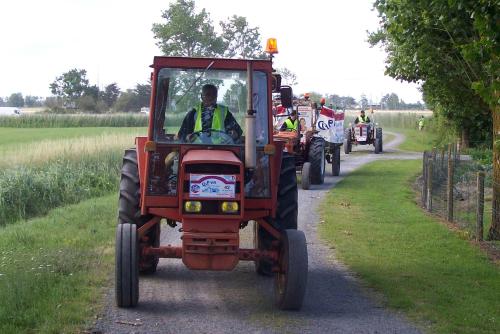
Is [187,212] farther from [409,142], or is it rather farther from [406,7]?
[409,142]

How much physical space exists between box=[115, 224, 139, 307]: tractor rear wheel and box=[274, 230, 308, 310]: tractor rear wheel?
1.41 meters

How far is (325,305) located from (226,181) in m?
1.71

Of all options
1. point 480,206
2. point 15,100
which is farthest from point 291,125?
point 15,100

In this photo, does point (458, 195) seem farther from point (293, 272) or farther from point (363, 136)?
point (363, 136)

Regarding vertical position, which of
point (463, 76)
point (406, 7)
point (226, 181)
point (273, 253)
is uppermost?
point (406, 7)

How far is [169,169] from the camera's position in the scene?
26.0 feet

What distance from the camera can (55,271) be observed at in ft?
29.9

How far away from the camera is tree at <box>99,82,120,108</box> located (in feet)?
273

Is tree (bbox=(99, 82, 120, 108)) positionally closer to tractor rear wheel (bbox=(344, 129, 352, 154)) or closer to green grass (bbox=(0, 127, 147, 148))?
green grass (bbox=(0, 127, 147, 148))

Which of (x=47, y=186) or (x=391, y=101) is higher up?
(x=391, y=101)

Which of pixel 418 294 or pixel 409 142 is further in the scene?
pixel 409 142

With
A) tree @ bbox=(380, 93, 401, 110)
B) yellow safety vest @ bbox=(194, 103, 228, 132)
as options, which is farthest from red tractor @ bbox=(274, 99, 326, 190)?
tree @ bbox=(380, 93, 401, 110)

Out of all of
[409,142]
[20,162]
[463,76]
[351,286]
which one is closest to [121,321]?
[351,286]

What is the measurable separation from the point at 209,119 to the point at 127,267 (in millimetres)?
1779
